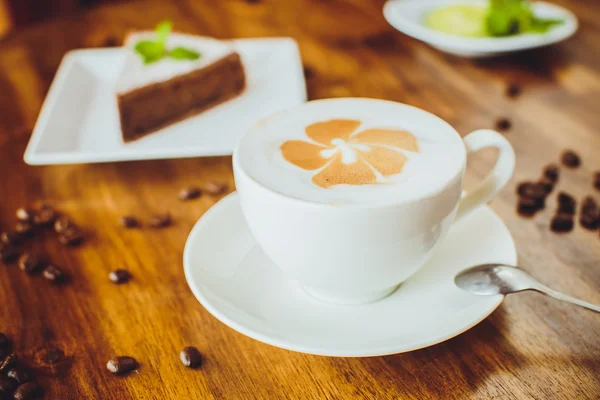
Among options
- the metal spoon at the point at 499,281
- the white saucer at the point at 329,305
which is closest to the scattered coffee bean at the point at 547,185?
the white saucer at the point at 329,305

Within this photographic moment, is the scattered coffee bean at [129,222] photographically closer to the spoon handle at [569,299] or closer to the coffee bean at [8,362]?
the coffee bean at [8,362]

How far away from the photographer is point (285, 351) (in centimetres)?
89

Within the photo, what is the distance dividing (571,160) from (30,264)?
3.62ft

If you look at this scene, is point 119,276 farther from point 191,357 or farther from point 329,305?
point 329,305

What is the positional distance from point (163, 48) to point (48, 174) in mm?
620

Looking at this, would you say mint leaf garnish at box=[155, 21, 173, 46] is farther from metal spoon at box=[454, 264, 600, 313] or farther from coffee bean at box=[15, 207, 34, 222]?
metal spoon at box=[454, 264, 600, 313]

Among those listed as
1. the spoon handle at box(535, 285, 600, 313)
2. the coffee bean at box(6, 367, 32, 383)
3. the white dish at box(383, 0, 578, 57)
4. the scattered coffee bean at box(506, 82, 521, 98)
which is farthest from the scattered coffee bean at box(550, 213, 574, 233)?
the coffee bean at box(6, 367, 32, 383)

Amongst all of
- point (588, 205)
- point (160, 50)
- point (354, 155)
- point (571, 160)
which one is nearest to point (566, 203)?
point (588, 205)

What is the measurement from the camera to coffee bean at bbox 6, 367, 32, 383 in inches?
33.7

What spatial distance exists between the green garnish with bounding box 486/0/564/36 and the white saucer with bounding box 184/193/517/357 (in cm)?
99

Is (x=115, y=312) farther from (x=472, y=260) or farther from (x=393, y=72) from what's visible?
(x=393, y=72)

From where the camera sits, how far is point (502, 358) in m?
0.85

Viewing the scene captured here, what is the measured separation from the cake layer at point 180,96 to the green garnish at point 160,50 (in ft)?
0.18

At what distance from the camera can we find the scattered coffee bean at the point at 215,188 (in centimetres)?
127
